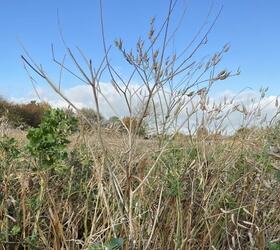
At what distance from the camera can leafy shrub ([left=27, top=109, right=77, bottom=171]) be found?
2.92 meters

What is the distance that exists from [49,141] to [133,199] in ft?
2.38

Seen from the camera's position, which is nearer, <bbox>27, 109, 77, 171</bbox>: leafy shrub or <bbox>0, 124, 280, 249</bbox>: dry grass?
<bbox>0, 124, 280, 249</bbox>: dry grass

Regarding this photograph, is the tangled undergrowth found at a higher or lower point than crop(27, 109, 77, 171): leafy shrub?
lower

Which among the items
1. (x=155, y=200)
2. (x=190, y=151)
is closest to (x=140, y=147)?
(x=190, y=151)

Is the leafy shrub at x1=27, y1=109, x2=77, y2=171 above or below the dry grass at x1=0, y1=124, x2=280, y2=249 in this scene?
above

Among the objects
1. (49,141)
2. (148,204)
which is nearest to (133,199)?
(148,204)

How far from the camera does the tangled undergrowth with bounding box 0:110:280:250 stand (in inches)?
94.4

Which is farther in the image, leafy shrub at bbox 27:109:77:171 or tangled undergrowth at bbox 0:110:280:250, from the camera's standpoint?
leafy shrub at bbox 27:109:77:171

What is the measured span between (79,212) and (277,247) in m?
1.04

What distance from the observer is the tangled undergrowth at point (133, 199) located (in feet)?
7.87

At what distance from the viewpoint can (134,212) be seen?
247 cm

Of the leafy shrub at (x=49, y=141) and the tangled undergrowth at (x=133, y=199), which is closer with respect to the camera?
the tangled undergrowth at (x=133, y=199)

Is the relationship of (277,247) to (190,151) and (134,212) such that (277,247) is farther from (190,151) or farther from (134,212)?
(190,151)

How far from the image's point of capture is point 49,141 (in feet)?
9.69
